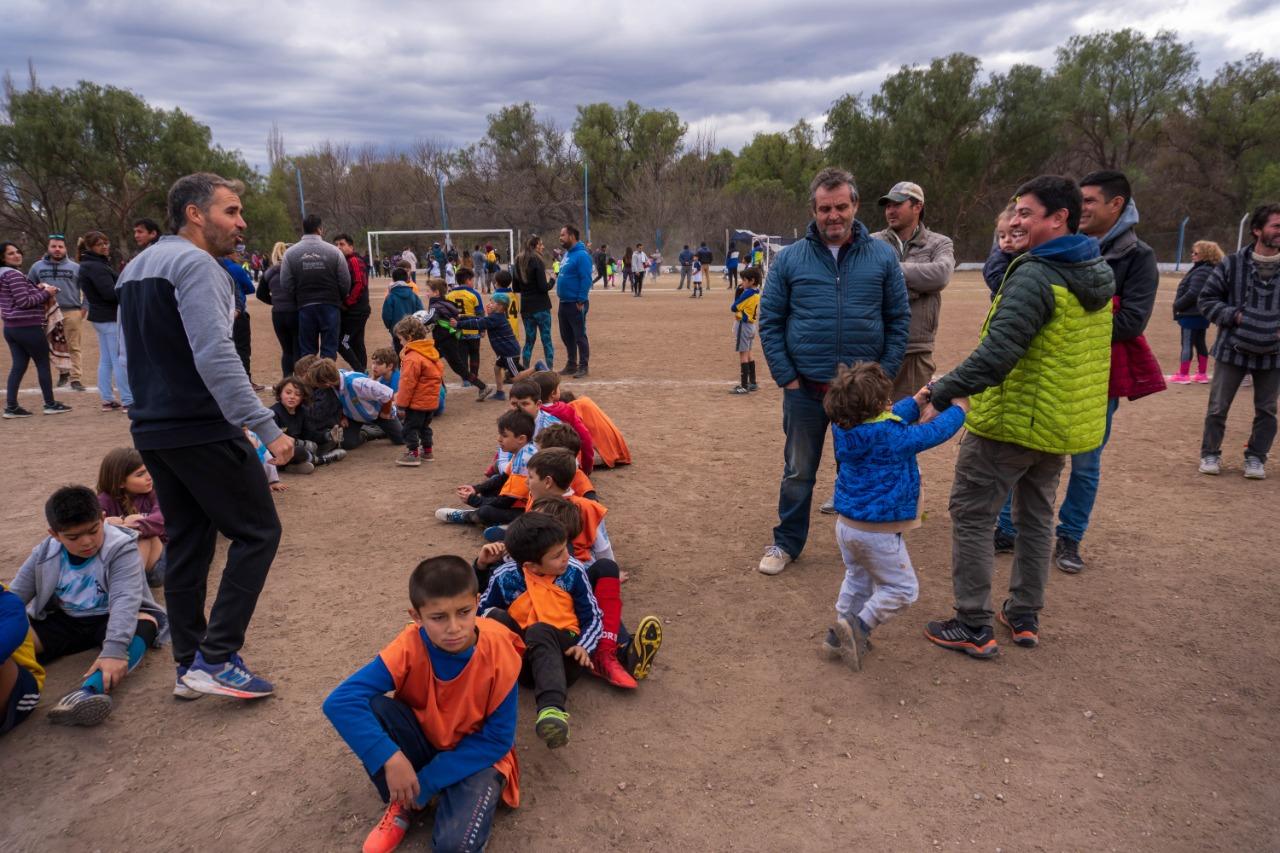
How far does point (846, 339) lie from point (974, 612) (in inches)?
56.0

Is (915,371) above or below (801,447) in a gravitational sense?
above

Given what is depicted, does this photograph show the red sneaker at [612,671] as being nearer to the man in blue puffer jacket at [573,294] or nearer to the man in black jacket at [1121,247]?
the man in black jacket at [1121,247]

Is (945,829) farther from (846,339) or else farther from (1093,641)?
(846,339)

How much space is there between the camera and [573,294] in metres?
9.88

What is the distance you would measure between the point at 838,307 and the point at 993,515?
1.25 meters

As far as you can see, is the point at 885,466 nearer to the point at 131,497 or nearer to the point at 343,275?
the point at 131,497

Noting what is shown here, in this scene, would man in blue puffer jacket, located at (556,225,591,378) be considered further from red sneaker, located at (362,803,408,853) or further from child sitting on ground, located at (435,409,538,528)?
red sneaker, located at (362,803,408,853)

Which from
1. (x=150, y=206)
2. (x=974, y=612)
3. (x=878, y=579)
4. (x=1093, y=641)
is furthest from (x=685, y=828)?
(x=150, y=206)

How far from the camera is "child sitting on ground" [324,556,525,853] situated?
2295 mm

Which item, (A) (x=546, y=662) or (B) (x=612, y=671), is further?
(B) (x=612, y=671)

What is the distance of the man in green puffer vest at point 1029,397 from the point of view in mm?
3035

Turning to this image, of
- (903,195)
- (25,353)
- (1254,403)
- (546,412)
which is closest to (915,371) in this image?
(903,195)

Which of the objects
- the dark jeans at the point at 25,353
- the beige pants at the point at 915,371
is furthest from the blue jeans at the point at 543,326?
the beige pants at the point at 915,371

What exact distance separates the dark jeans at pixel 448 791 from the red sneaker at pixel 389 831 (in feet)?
0.23
